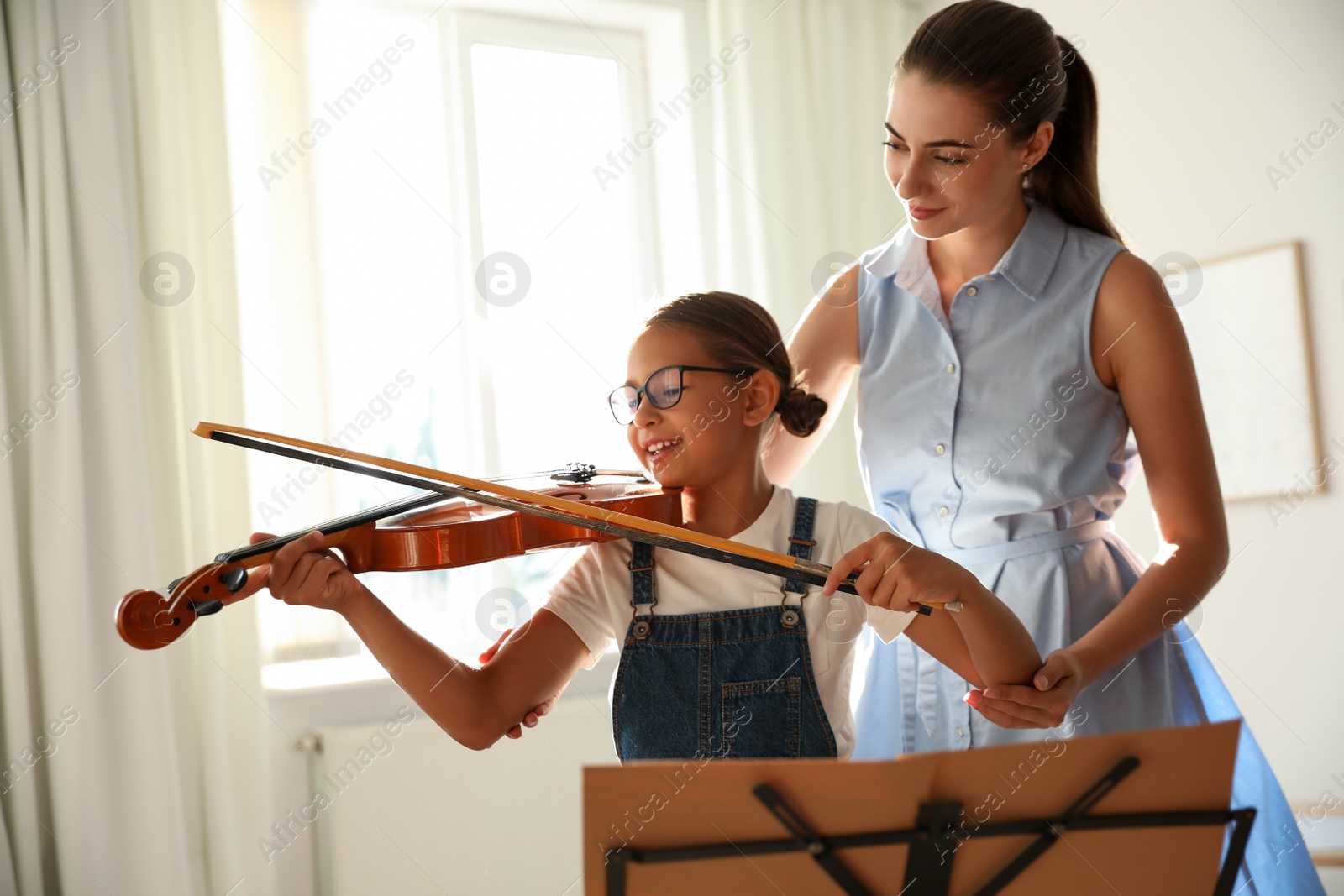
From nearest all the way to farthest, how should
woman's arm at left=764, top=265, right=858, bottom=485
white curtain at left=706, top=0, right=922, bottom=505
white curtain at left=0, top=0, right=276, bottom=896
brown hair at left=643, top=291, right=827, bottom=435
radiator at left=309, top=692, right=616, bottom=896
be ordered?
brown hair at left=643, top=291, right=827, bottom=435 → woman's arm at left=764, top=265, right=858, bottom=485 → white curtain at left=0, top=0, right=276, bottom=896 → radiator at left=309, top=692, right=616, bottom=896 → white curtain at left=706, top=0, right=922, bottom=505

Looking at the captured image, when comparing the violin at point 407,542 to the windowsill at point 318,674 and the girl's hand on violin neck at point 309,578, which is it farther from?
the windowsill at point 318,674

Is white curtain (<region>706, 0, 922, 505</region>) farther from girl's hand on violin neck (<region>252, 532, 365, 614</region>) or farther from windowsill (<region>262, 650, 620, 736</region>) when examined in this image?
girl's hand on violin neck (<region>252, 532, 365, 614</region>)

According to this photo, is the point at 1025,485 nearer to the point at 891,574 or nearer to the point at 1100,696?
the point at 1100,696

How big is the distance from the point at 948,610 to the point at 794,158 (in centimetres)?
258

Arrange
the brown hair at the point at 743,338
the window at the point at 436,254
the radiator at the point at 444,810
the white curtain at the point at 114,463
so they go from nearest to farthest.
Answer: the brown hair at the point at 743,338 < the white curtain at the point at 114,463 < the radiator at the point at 444,810 < the window at the point at 436,254

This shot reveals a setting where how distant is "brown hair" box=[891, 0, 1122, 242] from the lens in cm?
138

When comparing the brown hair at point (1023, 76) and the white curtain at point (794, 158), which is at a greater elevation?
the white curtain at point (794, 158)

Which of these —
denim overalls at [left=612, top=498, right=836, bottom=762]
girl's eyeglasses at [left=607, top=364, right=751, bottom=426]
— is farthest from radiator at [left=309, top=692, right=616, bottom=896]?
girl's eyeglasses at [left=607, top=364, right=751, bottom=426]

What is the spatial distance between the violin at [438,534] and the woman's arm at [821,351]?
24 cm

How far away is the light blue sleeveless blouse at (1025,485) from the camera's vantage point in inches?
55.6

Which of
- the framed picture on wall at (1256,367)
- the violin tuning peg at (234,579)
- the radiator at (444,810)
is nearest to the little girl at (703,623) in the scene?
the violin tuning peg at (234,579)

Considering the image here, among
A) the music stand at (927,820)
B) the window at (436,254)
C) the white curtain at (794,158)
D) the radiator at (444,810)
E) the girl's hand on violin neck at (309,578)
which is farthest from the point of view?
the white curtain at (794,158)

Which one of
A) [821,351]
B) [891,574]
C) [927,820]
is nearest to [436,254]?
[821,351]

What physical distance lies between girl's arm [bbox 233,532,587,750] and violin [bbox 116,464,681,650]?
33 mm
